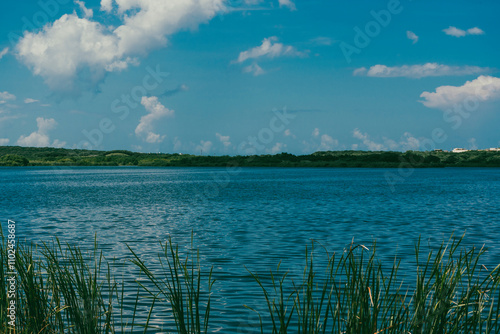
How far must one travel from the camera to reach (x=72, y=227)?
31719mm

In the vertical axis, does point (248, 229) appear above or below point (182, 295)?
below

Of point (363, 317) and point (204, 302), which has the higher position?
point (363, 317)

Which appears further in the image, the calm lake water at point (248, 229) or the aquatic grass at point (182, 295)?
the calm lake water at point (248, 229)

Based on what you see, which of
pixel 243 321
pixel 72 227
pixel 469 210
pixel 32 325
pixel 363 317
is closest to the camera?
pixel 363 317

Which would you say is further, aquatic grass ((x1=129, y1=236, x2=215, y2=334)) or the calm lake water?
the calm lake water

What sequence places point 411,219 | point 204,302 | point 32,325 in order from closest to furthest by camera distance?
point 32,325, point 204,302, point 411,219

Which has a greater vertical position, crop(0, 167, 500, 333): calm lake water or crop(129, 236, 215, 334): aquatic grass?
crop(129, 236, 215, 334): aquatic grass

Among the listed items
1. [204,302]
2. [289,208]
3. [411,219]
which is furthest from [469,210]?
[204,302]

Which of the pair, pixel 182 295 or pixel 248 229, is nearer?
pixel 182 295

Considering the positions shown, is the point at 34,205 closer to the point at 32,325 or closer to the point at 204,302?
the point at 204,302

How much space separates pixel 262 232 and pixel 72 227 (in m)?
11.7

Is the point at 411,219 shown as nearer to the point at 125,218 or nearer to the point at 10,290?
the point at 125,218

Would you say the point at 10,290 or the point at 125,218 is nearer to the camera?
the point at 10,290

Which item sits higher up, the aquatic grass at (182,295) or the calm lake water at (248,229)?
the aquatic grass at (182,295)
